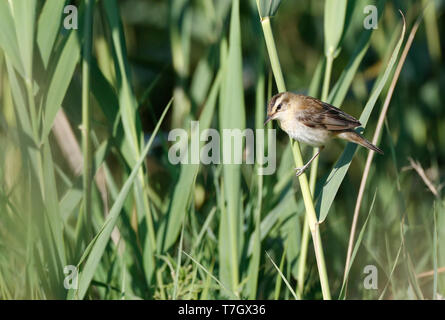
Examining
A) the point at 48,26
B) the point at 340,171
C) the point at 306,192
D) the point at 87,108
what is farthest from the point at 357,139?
the point at 48,26

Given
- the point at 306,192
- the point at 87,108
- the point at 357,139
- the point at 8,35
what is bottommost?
the point at 306,192

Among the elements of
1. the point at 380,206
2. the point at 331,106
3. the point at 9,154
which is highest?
the point at 331,106

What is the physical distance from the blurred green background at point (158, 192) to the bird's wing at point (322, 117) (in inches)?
3.6

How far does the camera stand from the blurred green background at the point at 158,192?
1.60 metres

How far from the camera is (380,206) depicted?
2.45 metres

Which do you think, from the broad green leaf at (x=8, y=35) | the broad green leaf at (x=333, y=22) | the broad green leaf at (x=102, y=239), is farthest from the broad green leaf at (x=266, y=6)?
the broad green leaf at (x=8, y=35)

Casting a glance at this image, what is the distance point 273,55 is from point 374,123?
4.80ft

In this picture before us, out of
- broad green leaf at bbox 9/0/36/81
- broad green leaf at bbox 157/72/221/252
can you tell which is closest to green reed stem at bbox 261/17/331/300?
broad green leaf at bbox 157/72/221/252

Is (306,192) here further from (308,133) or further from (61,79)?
(61,79)

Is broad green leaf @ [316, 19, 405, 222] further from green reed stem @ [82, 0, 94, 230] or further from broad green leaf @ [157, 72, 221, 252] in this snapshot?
green reed stem @ [82, 0, 94, 230]

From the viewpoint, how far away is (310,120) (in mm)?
1906

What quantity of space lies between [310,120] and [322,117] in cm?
4
